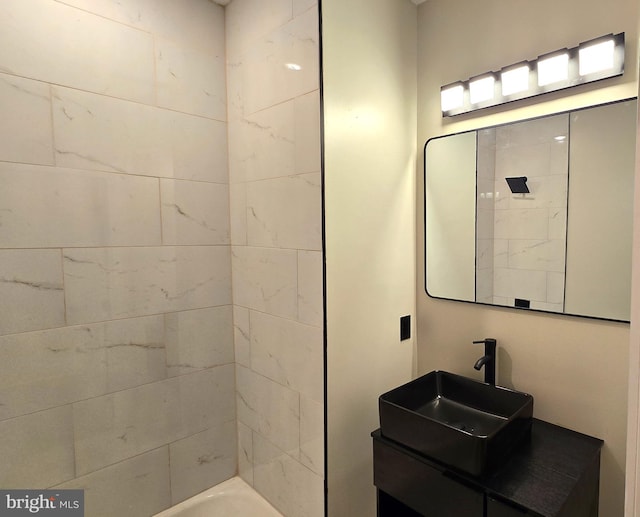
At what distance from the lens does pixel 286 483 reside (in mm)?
1763

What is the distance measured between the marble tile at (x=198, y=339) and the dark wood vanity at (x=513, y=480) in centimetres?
95

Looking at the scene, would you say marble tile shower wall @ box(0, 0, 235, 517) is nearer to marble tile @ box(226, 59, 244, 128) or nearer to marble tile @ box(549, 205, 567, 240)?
marble tile @ box(226, 59, 244, 128)

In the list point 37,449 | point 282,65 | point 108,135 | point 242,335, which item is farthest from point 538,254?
point 37,449

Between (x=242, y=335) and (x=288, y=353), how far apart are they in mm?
398

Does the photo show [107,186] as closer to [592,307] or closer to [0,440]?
[0,440]

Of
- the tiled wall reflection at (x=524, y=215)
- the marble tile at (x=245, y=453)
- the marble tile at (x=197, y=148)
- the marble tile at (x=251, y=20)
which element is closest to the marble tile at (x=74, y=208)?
the marble tile at (x=197, y=148)

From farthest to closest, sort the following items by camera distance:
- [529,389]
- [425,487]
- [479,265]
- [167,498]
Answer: [167,498] < [479,265] < [529,389] < [425,487]

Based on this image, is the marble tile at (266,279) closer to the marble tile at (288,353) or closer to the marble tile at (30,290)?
the marble tile at (288,353)

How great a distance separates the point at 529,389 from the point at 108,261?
6.13ft

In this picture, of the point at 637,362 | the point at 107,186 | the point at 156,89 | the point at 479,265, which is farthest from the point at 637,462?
the point at 156,89

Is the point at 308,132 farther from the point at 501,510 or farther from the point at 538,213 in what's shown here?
the point at 501,510

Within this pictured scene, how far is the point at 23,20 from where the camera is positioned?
4.49 feet

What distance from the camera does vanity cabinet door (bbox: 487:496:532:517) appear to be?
1.09 metres

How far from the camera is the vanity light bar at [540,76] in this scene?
126cm
